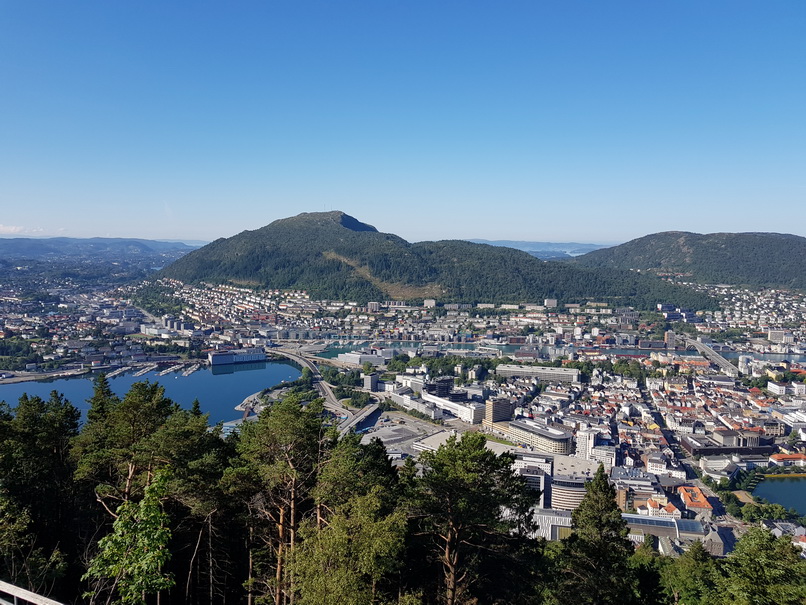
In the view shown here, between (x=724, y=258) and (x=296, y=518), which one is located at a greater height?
(x=724, y=258)

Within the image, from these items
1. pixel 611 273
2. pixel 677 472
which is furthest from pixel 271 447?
pixel 611 273

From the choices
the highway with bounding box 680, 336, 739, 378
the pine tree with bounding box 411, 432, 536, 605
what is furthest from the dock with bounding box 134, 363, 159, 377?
the highway with bounding box 680, 336, 739, 378

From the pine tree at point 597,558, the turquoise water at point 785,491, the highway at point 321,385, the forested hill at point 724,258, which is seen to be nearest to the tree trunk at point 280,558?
the pine tree at point 597,558

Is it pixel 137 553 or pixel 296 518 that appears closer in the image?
pixel 137 553

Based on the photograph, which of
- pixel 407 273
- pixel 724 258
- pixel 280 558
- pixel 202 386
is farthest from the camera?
pixel 724 258

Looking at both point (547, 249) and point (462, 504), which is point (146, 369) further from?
point (547, 249)

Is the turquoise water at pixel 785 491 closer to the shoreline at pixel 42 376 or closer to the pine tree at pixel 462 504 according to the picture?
the pine tree at pixel 462 504

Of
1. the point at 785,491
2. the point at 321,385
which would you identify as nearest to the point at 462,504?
the point at 785,491
